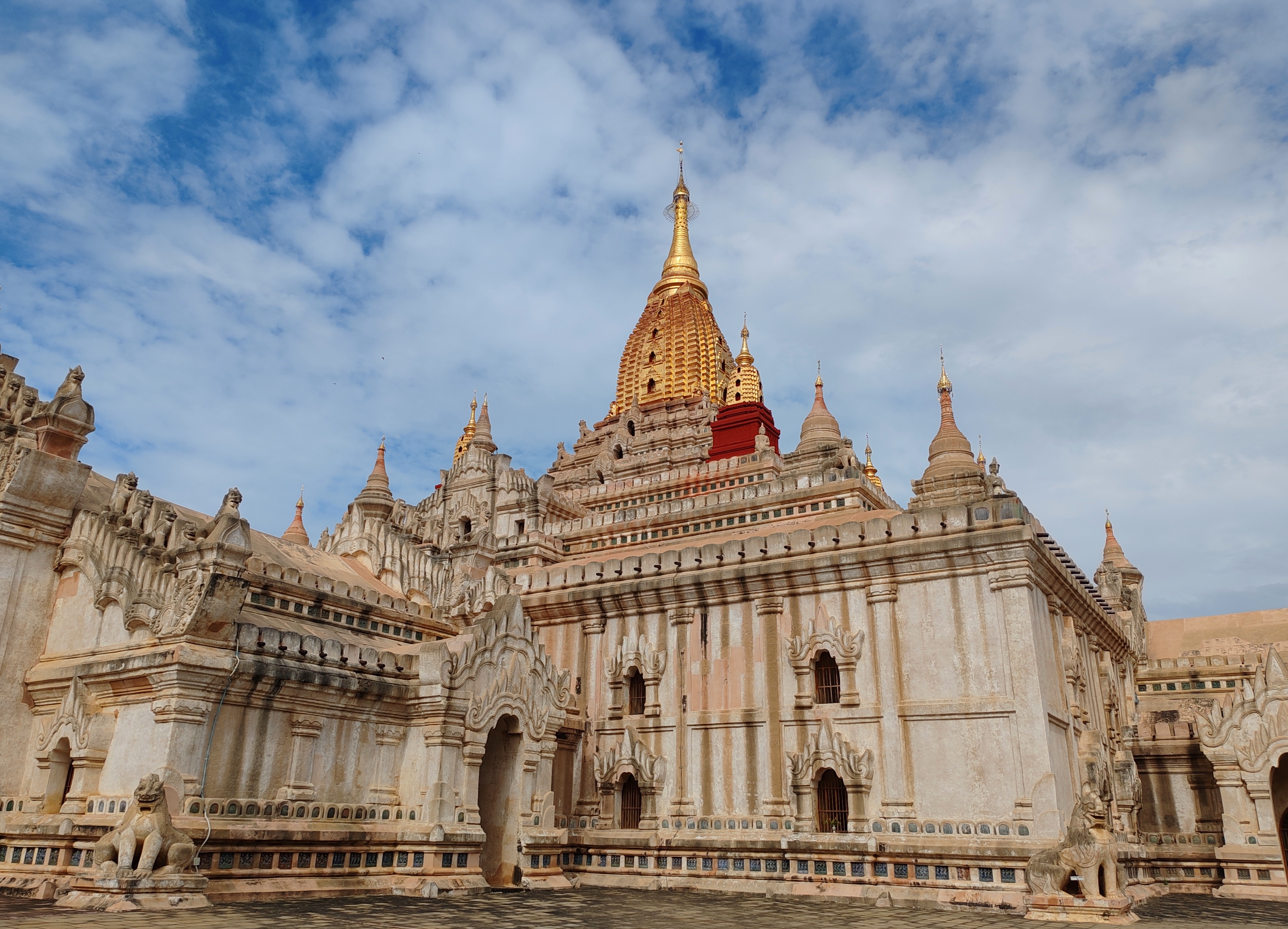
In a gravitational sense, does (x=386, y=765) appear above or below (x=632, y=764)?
below

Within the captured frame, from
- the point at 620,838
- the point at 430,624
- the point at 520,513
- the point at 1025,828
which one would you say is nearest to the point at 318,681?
the point at 430,624

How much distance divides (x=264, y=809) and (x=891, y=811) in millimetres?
12997

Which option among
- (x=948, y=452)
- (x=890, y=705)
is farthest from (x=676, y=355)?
(x=890, y=705)

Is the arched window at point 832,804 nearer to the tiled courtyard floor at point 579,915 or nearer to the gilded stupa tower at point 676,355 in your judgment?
the tiled courtyard floor at point 579,915

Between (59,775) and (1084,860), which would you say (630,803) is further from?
(59,775)

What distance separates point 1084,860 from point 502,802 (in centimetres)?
1225

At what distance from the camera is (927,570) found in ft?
74.9

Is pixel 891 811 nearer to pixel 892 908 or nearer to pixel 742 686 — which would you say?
pixel 892 908

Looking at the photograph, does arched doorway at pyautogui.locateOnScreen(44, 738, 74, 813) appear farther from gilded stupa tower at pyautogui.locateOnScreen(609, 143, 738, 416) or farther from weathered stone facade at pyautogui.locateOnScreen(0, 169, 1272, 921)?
gilded stupa tower at pyautogui.locateOnScreen(609, 143, 738, 416)

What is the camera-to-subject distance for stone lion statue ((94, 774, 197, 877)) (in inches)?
588

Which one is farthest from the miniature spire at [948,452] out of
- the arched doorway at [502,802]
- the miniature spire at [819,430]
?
the arched doorway at [502,802]

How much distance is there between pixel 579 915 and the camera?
16.4 m

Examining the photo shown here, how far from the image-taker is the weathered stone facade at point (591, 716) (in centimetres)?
1802

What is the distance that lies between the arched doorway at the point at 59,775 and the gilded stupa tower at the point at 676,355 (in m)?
45.1
